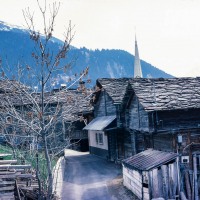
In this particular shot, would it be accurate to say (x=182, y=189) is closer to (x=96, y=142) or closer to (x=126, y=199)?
(x=126, y=199)

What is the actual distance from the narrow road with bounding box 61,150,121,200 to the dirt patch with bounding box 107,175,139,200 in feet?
0.78

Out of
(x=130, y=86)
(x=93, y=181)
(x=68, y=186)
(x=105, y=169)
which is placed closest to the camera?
(x=68, y=186)

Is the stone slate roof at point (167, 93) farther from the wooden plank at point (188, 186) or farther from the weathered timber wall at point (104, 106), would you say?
the weathered timber wall at point (104, 106)

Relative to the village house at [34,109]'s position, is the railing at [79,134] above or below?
below

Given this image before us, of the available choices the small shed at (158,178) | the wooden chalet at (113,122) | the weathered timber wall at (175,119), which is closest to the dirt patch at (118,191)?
the small shed at (158,178)

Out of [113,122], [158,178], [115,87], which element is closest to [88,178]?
[113,122]

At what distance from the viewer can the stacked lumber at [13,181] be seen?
1090 cm

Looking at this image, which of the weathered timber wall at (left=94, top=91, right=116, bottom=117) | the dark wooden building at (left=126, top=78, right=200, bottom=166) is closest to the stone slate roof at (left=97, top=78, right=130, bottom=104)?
Result: the weathered timber wall at (left=94, top=91, right=116, bottom=117)

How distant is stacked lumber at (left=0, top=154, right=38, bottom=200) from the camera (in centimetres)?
1090

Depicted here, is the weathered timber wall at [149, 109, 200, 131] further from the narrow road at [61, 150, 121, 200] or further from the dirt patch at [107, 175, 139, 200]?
the narrow road at [61, 150, 121, 200]

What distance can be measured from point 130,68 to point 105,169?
130 meters

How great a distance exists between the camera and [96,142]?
29.0 metres

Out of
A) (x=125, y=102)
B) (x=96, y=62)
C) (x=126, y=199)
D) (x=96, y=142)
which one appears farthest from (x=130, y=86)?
(x=96, y=62)

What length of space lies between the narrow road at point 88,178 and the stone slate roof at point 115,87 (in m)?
5.72
